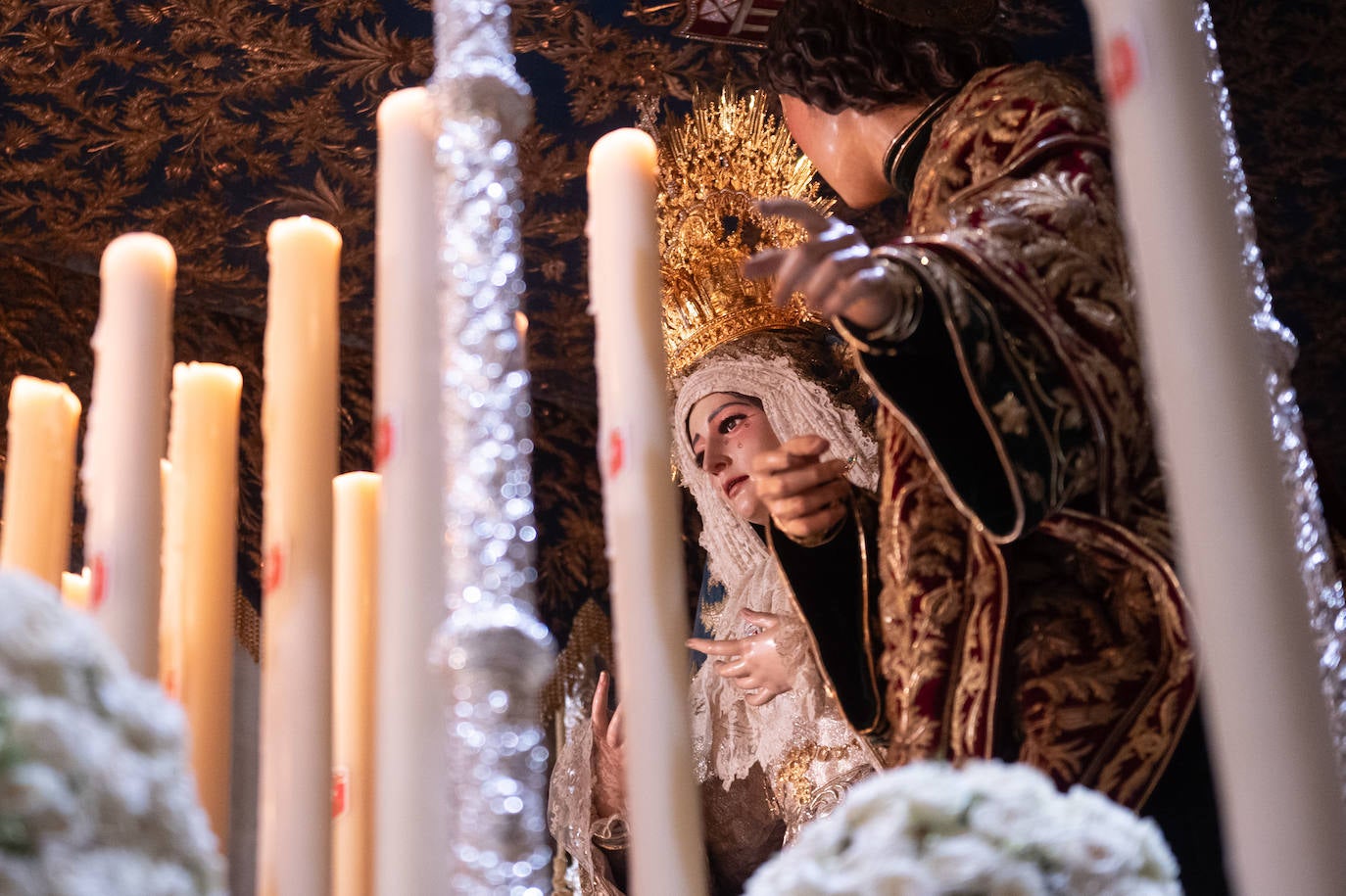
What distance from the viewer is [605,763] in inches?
73.9

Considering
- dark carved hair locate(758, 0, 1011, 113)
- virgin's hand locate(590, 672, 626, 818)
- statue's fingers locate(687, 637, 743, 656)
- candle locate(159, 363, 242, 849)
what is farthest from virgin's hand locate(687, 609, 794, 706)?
candle locate(159, 363, 242, 849)

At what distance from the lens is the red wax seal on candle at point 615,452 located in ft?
2.82

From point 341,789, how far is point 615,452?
312mm

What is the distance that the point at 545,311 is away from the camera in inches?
89.6

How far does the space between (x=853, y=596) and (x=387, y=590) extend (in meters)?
0.67

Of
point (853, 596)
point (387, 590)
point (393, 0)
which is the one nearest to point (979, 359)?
point (853, 596)

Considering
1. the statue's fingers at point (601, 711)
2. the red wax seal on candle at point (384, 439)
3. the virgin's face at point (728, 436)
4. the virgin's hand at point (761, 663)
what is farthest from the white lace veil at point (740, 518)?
the red wax seal on candle at point (384, 439)

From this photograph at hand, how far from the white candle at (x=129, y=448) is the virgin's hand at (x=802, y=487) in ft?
1.55

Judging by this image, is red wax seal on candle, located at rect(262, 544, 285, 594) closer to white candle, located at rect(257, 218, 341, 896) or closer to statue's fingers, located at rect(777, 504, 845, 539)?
white candle, located at rect(257, 218, 341, 896)

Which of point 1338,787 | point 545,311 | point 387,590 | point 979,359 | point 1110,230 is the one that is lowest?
point 1338,787

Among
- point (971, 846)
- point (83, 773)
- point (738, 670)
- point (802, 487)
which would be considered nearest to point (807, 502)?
point (802, 487)

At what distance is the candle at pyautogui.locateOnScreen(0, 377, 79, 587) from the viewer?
0.99 m

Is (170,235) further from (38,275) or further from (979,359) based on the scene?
(979,359)

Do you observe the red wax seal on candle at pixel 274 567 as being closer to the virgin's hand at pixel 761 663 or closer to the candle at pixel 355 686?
the candle at pixel 355 686
